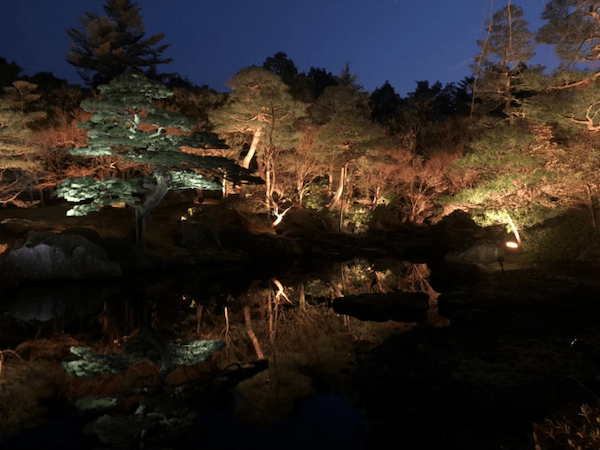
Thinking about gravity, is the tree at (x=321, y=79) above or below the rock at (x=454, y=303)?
above

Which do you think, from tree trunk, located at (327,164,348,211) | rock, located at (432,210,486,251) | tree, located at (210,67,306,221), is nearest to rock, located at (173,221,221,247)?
tree, located at (210,67,306,221)

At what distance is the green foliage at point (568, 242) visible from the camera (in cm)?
1374

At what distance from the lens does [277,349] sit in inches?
264

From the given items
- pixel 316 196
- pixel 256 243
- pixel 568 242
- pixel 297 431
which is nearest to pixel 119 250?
pixel 256 243

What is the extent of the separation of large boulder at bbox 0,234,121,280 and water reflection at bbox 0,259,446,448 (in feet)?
2.33

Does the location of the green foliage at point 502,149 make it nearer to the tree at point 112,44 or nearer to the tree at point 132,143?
the tree at point 132,143

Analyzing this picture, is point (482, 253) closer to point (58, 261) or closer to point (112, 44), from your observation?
point (58, 261)

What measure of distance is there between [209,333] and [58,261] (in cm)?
869

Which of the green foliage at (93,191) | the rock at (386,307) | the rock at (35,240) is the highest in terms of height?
the green foliage at (93,191)

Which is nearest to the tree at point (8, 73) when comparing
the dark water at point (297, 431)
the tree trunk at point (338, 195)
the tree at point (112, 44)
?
the tree at point (112, 44)

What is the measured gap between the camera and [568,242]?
14.0 m

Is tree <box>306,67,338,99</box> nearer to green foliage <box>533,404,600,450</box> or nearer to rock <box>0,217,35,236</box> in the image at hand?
rock <box>0,217,35,236</box>

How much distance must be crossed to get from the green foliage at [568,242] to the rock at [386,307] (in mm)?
7461

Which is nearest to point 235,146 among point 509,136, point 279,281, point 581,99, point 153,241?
point 153,241
